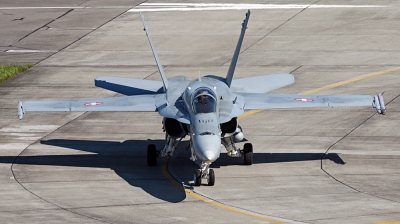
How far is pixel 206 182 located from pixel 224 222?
339 cm

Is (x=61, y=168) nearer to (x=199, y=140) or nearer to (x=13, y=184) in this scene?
(x=13, y=184)

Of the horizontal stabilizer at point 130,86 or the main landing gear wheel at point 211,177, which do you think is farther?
the horizontal stabilizer at point 130,86

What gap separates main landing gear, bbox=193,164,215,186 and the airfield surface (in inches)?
10.6

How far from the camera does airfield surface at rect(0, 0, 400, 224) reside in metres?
23.2

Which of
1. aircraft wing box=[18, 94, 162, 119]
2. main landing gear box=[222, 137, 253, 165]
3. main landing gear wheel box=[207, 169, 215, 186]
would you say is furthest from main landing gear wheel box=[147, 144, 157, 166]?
main landing gear wheel box=[207, 169, 215, 186]

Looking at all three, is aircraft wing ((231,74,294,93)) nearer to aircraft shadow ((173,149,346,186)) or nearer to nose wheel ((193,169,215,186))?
aircraft shadow ((173,149,346,186))

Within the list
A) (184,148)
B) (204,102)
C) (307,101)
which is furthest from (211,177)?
(184,148)

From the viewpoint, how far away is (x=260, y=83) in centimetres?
2955

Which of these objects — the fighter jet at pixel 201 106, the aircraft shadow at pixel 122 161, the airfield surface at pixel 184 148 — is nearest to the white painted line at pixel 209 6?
the airfield surface at pixel 184 148

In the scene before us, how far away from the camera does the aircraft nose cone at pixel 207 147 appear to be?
2309 cm

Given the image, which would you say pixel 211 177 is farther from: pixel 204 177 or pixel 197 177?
pixel 197 177

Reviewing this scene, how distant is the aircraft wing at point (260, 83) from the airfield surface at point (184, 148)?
1.74m

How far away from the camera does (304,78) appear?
122 ft

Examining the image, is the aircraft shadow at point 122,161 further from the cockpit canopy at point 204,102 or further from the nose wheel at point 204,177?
the cockpit canopy at point 204,102
